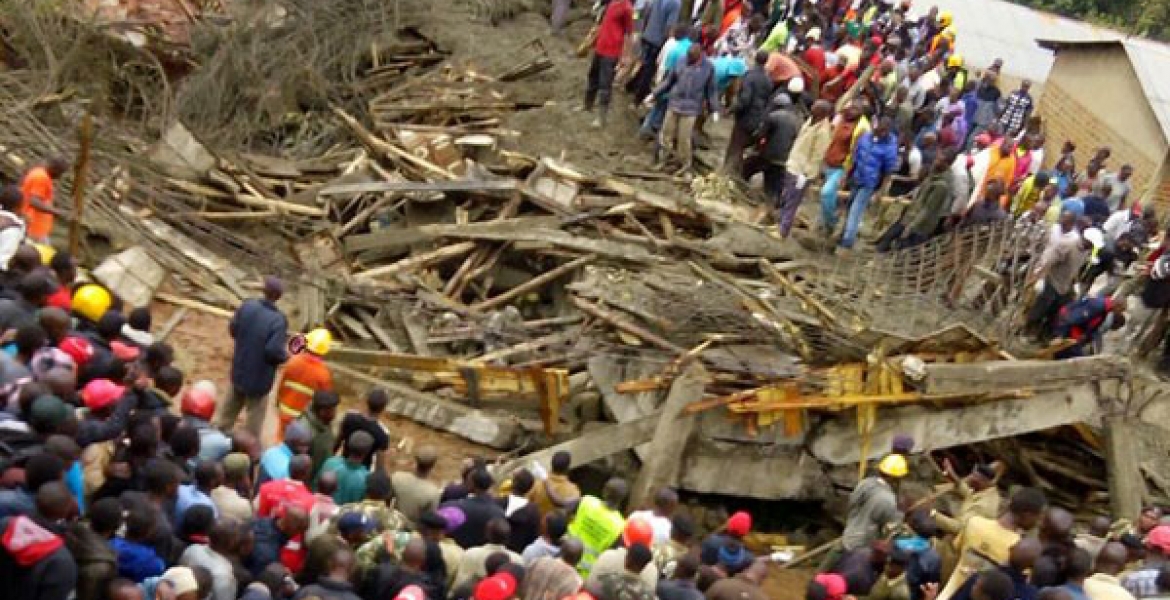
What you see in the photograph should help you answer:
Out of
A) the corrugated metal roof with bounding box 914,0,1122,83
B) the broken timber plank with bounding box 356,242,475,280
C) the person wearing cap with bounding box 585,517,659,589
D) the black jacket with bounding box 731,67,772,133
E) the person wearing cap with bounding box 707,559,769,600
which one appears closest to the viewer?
the person wearing cap with bounding box 707,559,769,600

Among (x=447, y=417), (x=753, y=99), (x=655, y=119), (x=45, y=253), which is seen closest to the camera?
(x=45, y=253)

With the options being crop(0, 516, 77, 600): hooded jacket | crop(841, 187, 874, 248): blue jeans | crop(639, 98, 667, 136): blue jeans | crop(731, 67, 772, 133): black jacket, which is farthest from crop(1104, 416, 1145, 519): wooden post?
crop(0, 516, 77, 600): hooded jacket

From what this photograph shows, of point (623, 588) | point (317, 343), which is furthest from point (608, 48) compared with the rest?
point (623, 588)

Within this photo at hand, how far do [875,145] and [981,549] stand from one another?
21.1 ft

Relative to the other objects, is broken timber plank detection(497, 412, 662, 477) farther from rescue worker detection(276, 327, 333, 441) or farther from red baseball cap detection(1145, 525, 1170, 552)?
red baseball cap detection(1145, 525, 1170, 552)

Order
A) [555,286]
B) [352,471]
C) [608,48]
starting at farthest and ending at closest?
1. [608,48]
2. [555,286]
3. [352,471]

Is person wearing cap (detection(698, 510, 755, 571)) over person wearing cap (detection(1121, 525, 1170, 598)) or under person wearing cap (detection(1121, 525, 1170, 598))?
under

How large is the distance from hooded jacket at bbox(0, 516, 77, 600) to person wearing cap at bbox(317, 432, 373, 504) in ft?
7.64

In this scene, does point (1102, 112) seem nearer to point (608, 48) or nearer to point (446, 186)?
point (608, 48)

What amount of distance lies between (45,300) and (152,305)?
3858 mm

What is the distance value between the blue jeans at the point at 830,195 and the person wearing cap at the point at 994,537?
6339 mm

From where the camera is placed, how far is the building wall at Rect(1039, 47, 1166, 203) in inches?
973

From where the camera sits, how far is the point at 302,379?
1056 centimetres

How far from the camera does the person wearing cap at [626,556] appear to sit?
860 centimetres
